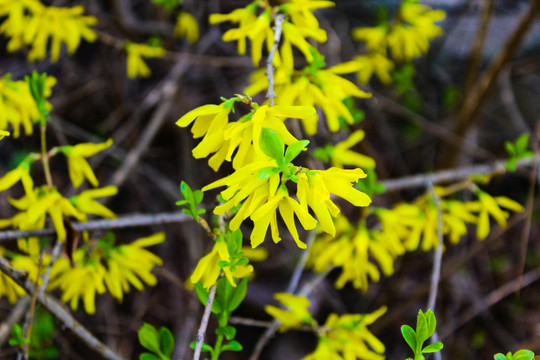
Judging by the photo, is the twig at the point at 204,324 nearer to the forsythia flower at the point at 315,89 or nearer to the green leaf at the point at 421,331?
the green leaf at the point at 421,331

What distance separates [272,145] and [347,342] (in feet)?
2.77

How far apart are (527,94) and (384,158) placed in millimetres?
1274

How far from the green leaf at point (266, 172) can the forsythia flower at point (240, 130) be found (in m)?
0.05

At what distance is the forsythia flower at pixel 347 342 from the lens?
1.44 m

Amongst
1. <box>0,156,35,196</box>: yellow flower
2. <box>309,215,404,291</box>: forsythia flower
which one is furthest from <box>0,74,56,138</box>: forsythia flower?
<box>309,215,404,291</box>: forsythia flower

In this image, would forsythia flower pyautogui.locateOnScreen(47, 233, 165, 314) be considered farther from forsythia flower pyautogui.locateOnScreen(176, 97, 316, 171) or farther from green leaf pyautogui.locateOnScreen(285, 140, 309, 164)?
green leaf pyautogui.locateOnScreen(285, 140, 309, 164)

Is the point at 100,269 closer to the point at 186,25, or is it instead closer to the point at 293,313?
the point at 293,313

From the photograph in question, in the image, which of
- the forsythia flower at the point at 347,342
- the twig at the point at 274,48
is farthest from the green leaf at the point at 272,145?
the forsythia flower at the point at 347,342

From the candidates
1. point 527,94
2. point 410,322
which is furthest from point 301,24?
point 527,94

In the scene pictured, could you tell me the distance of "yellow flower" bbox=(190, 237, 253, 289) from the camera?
1.10m

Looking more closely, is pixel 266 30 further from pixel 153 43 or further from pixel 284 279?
pixel 284 279

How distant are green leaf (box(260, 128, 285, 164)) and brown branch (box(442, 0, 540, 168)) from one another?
1.96 m

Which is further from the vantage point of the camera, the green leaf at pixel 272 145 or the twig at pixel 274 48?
the twig at pixel 274 48

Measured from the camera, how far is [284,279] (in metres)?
3.23
